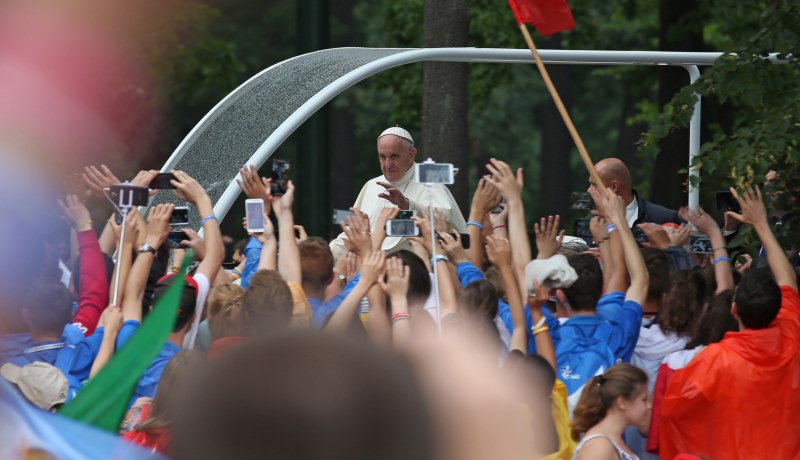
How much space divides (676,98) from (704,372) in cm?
212

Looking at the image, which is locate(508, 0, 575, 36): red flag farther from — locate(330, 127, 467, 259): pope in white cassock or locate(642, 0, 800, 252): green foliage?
locate(330, 127, 467, 259): pope in white cassock

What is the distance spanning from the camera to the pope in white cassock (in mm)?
7801

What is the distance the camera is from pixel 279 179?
625cm

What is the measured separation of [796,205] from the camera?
6.51 m

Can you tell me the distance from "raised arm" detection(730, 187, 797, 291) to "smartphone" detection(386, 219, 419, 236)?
61.4 inches

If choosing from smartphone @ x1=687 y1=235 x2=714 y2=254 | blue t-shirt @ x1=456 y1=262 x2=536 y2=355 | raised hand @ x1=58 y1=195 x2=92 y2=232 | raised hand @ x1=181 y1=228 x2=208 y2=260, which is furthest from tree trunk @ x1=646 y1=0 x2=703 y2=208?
raised hand @ x1=58 y1=195 x2=92 y2=232

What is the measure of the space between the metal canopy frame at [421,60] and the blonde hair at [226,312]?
1.46 meters

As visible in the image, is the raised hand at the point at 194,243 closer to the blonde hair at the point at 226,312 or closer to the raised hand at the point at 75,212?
the raised hand at the point at 75,212

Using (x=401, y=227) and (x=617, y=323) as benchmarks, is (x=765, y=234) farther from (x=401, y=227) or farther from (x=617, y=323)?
(x=401, y=227)

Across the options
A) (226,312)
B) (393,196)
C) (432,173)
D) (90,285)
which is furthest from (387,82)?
(226,312)

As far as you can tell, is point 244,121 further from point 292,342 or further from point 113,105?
point 113,105

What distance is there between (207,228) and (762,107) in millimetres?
3160

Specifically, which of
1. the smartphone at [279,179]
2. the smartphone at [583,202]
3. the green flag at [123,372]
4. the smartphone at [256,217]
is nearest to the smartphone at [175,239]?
the smartphone at [256,217]

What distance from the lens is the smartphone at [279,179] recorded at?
20.5ft
